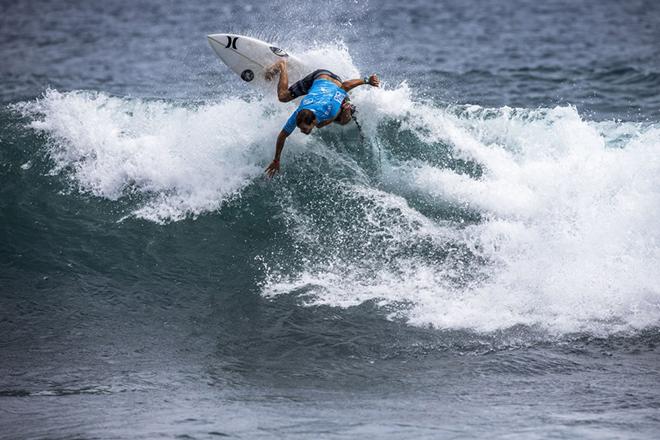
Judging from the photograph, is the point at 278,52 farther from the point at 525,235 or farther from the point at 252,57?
the point at 525,235

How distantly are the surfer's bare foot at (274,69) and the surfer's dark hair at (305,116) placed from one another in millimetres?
1732

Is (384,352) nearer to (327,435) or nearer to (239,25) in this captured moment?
(327,435)

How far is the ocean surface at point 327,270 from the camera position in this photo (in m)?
6.92

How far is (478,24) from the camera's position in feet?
94.2

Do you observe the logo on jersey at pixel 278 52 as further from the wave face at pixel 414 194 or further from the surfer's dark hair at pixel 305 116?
the surfer's dark hair at pixel 305 116

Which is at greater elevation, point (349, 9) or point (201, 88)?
point (349, 9)

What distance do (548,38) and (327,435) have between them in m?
22.1

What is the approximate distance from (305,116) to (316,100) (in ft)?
1.14

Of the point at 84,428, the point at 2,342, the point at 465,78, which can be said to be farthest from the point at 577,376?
the point at 465,78

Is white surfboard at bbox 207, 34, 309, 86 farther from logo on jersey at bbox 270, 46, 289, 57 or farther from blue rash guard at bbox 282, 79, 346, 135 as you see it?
blue rash guard at bbox 282, 79, 346, 135

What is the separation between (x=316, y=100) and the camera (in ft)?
33.6

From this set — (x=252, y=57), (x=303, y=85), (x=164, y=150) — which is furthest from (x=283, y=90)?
(x=164, y=150)

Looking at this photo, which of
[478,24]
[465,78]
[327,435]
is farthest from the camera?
[478,24]

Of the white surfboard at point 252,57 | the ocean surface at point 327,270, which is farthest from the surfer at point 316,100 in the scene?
the ocean surface at point 327,270
